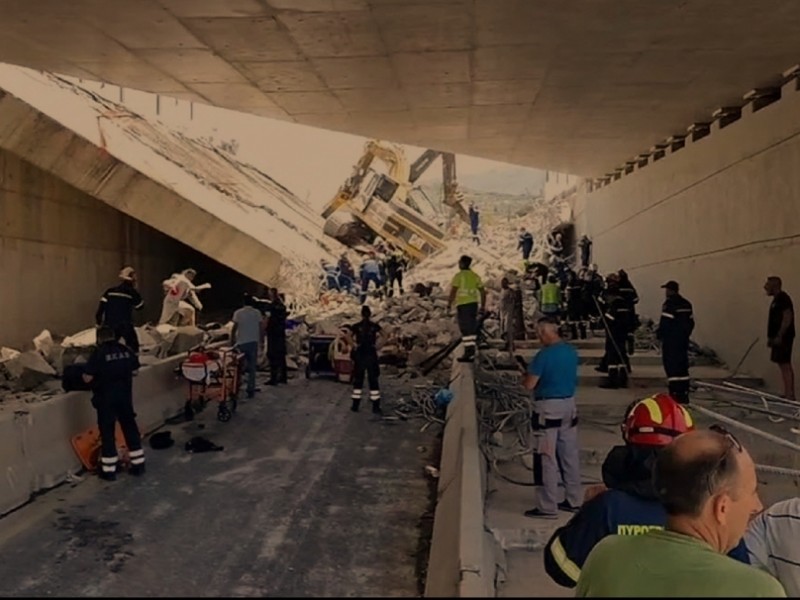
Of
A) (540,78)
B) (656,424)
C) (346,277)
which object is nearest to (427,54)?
(540,78)

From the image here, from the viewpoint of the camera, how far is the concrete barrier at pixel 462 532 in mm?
4453

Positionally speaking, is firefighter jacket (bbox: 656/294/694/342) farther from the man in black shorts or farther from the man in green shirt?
the man in green shirt

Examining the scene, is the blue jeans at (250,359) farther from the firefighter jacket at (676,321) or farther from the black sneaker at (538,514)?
the black sneaker at (538,514)

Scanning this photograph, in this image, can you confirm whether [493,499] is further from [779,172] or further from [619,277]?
[779,172]

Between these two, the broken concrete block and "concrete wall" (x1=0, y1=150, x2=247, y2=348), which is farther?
"concrete wall" (x1=0, y1=150, x2=247, y2=348)

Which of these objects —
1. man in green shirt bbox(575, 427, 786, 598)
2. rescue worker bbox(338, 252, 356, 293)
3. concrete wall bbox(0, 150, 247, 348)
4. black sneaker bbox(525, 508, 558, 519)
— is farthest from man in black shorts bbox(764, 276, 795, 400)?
rescue worker bbox(338, 252, 356, 293)

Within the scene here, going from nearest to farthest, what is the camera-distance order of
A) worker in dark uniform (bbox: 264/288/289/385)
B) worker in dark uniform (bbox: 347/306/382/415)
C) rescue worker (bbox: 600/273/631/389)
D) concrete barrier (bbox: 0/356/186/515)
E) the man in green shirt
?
the man in green shirt
concrete barrier (bbox: 0/356/186/515)
rescue worker (bbox: 600/273/631/389)
worker in dark uniform (bbox: 347/306/382/415)
worker in dark uniform (bbox: 264/288/289/385)

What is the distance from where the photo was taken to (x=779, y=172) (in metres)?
12.0

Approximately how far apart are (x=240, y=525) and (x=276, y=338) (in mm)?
8699

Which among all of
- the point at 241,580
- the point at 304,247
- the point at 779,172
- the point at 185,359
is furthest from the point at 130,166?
the point at 241,580

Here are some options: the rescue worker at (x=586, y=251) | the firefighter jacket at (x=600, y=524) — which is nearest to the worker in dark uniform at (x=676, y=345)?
the firefighter jacket at (x=600, y=524)

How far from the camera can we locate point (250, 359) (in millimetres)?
14633

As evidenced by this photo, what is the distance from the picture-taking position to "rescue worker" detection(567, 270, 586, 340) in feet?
58.4

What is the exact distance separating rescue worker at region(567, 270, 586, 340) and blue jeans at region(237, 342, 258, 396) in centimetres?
660
